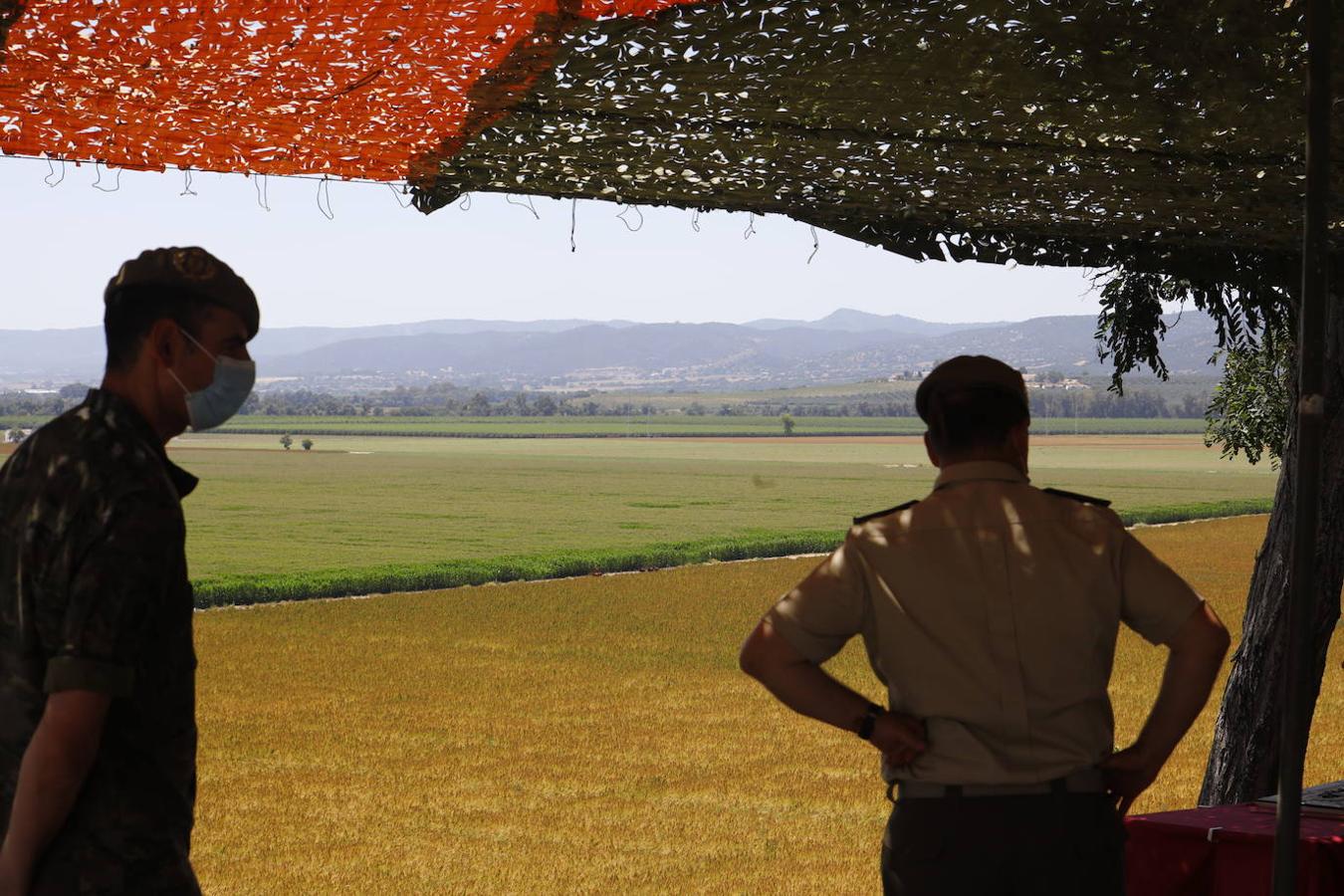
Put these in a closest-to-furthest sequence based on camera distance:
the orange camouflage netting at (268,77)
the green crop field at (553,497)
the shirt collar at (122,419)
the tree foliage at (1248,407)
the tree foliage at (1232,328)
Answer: the shirt collar at (122,419), the orange camouflage netting at (268,77), the tree foliage at (1232,328), the tree foliage at (1248,407), the green crop field at (553,497)

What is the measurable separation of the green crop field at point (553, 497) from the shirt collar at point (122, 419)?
34.3 meters

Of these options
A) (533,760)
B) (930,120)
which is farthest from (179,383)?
(533,760)

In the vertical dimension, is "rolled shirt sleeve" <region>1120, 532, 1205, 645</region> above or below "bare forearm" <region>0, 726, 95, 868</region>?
above

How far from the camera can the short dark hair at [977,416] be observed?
2809mm

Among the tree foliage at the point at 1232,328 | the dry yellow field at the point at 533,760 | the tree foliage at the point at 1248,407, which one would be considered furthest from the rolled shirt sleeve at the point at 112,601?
the tree foliage at the point at 1248,407

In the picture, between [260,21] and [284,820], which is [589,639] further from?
[260,21]

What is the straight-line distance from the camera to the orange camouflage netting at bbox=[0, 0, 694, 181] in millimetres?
3367

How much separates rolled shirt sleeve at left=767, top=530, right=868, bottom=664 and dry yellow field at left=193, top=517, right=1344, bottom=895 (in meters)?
6.97

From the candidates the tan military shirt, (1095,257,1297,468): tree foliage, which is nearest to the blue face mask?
the tan military shirt

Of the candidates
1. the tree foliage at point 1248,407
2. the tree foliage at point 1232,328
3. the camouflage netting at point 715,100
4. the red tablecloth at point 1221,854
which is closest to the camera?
the camouflage netting at point 715,100

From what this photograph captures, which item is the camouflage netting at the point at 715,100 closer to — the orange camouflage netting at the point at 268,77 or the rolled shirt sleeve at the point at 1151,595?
the orange camouflage netting at the point at 268,77

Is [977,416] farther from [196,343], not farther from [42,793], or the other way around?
[42,793]

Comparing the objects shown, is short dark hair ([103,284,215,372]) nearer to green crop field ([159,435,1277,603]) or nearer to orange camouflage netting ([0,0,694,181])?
orange camouflage netting ([0,0,694,181])

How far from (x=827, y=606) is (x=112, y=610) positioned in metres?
1.10
